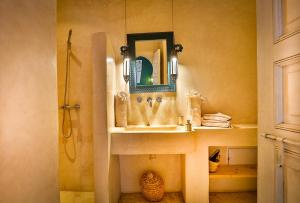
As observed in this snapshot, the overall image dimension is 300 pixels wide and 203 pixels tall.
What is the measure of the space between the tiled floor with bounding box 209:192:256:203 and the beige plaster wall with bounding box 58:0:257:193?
958 mm

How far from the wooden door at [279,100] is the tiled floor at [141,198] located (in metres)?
1.16

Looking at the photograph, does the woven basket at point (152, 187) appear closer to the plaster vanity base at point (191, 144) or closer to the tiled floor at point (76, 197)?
the plaster vanity base at point (191, 144)

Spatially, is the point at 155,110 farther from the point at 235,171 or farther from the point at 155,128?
the point at 235,171

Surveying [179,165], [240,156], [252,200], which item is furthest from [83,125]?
[252,200]

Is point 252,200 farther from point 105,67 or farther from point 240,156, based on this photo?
point 105,67

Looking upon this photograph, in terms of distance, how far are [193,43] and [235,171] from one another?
67.4 inches

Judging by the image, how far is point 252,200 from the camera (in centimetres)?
222

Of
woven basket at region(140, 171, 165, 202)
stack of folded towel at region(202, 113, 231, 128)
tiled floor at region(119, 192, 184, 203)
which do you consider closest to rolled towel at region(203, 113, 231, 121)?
stack of folded towel at region(202, 113, 231, 128)

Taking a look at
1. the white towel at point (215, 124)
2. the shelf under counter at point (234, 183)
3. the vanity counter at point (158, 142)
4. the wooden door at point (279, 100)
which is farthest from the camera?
the shelf under counter at point (234, 183)

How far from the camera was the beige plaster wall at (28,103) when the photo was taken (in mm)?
730

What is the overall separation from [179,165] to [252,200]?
0.96m

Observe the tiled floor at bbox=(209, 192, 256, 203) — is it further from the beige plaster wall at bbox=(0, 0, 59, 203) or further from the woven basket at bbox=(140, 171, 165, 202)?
the beige plaster wall at bbox=(0, 0, 59, 203)

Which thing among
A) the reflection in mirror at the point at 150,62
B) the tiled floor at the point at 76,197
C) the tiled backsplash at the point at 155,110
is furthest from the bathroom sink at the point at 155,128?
the tiled floor at the point at 76,197

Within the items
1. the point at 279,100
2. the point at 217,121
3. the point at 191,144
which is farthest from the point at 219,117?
the point at 279,100
